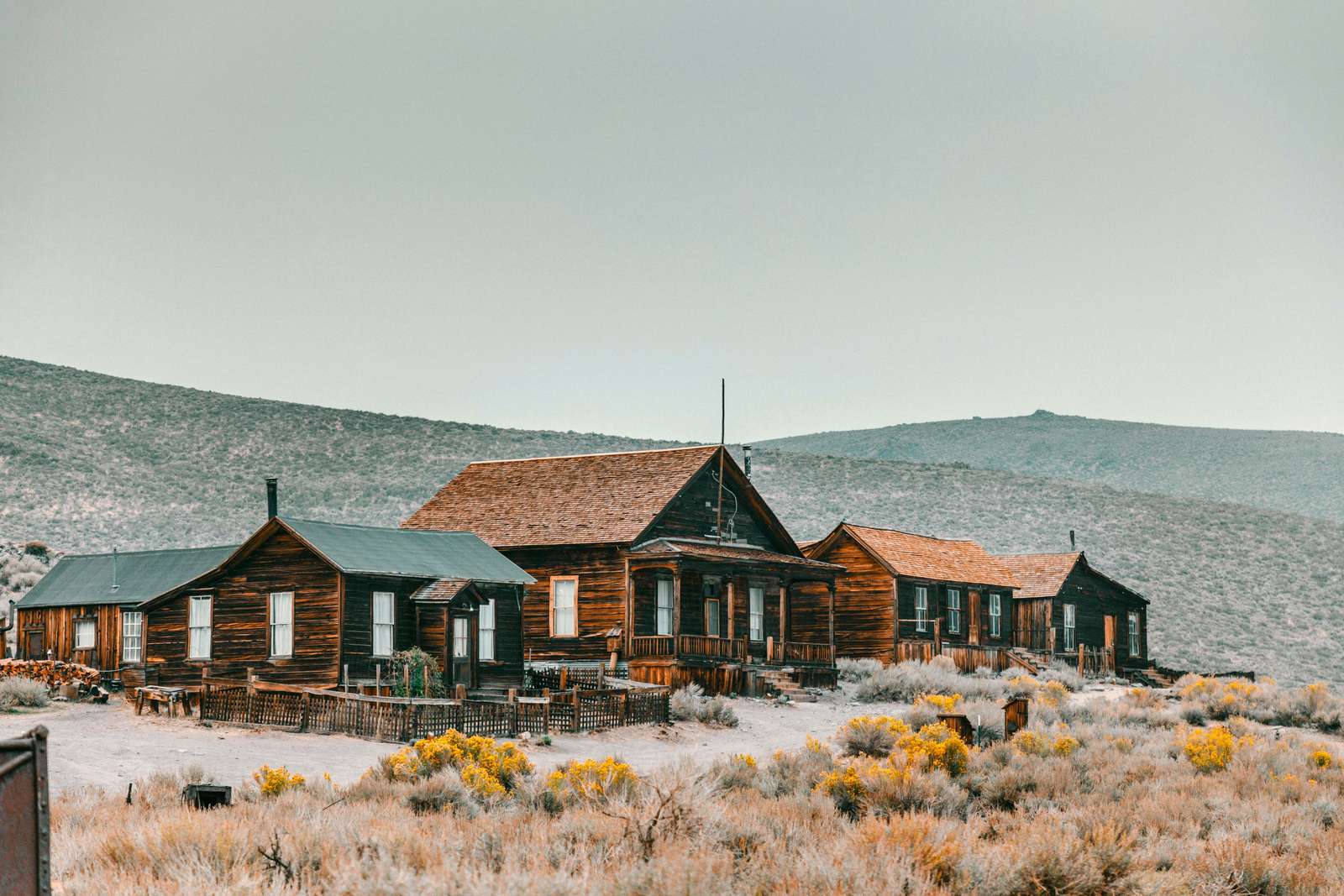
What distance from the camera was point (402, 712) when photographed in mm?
24516

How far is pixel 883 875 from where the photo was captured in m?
10.2

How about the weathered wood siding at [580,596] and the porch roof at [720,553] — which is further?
the weathered wood siding at [580,596]

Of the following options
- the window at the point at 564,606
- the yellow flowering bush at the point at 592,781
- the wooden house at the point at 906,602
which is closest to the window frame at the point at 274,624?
the window at the point at 564,606

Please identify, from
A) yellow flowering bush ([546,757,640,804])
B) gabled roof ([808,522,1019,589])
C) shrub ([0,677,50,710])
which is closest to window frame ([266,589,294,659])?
shrub ([0,677,50,710])

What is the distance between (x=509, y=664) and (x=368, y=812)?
18.4 meters

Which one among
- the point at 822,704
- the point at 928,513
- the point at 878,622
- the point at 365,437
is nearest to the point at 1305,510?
the point at 928,513

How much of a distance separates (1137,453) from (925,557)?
100836 mm

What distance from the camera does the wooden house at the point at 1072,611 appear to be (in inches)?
1885

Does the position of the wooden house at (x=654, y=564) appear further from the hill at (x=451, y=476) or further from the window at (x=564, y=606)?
the hill at (x=451, y=476)

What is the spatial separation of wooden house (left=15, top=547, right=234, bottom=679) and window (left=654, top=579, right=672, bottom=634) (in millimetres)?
10069

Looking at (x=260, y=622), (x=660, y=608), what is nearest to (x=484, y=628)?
(x=260, y=622)

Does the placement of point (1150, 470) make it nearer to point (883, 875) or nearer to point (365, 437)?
point (365, 437)

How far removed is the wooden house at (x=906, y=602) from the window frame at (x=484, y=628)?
1243cm

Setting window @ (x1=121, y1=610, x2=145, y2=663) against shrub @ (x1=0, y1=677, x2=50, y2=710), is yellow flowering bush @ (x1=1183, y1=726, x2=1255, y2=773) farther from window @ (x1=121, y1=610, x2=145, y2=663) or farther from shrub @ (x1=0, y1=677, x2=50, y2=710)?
window @ (x1=121, y1=610, x2=145, y2=663)
